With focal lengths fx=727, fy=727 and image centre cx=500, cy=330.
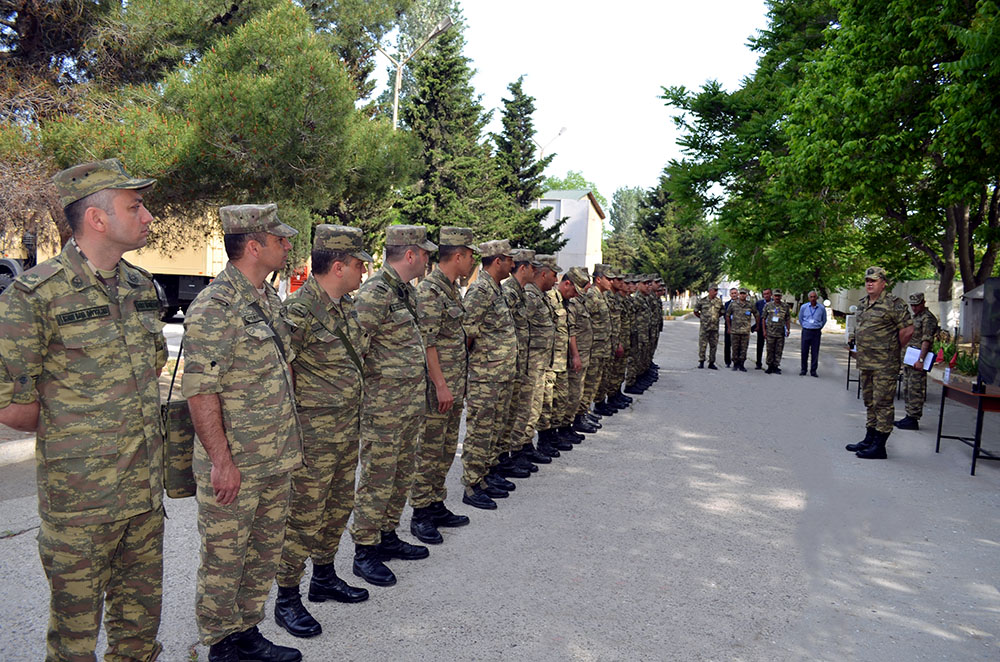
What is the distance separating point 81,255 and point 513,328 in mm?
3639

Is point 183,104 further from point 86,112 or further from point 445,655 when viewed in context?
point 445,655

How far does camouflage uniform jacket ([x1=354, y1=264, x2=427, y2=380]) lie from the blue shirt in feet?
43.3

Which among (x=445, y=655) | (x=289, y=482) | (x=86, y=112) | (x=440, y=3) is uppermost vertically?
(x=440, y=3)

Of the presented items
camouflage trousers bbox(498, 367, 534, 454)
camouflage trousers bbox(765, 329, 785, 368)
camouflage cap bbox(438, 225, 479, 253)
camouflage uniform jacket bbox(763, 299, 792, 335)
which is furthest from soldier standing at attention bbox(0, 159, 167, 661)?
camouflage trousers bbox(765, 329, 785, 368)

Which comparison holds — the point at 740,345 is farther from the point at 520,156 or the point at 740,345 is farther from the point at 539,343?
the point at 520,156

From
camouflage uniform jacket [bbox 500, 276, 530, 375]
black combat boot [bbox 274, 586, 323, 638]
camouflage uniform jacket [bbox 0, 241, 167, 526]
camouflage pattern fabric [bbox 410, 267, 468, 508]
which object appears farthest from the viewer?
camouflage uniform jacket [bbox 500, 276, 530, 375]

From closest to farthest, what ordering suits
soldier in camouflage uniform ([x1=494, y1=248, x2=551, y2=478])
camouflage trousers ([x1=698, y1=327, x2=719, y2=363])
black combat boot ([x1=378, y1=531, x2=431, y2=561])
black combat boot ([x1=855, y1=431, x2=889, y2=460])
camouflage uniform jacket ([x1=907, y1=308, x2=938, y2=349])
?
black combat boot ([x1=378, y1=531, x2=431, y2=561]) → soldier in camouflage uniform ([x1=494, y1=248, x2=551, y2=478]) → black combat boot ([x1=855, y1=431, x2=889, y2=460]) → camouflage uniform jacket ([x1=907, y1=308, x2=938, y2=349]) → camouflage trousers ([x1=698, y1=327, x2=719, y2=363])

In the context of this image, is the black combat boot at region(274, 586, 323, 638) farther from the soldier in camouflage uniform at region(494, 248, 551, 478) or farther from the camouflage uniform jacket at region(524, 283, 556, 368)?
the camouflage uniform jacket at region(524, 283, 556, 368)

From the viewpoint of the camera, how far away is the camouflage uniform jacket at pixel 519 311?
6.48 metres

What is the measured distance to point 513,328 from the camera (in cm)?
589

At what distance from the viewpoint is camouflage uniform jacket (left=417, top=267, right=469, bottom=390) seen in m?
4.86

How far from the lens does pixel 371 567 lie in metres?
4.29

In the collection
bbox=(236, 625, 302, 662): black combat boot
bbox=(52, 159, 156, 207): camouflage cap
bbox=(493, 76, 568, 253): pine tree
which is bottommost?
bbox=(236, 625, 302, 662): black combat boot

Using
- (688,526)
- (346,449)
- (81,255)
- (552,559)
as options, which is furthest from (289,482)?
(688,526)
